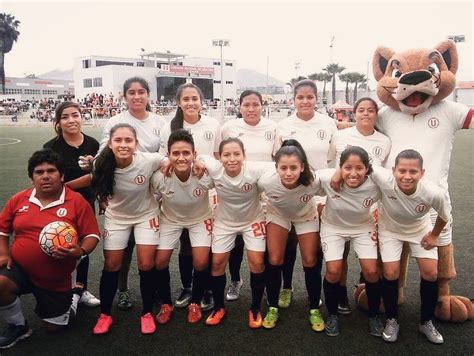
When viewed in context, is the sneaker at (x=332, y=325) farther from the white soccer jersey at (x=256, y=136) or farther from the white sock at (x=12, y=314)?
the white sock at (x=12, y=314)

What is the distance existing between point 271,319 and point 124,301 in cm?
137

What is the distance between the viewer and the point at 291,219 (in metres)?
3.74

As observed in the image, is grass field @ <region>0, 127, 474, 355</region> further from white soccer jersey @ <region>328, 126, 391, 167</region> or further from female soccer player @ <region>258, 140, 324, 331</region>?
white soccer jersey @ <region>328, 126, 391, 167</region>

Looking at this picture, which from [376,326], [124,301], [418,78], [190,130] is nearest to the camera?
[376,326]

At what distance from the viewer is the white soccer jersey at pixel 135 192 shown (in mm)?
3637

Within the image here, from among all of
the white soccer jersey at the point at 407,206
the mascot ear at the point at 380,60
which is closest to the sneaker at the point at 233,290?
the white soccer jersey at the point at 407,206

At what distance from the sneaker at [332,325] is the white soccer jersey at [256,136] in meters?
1.52

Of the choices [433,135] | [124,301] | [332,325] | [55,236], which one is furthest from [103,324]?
[433,135]

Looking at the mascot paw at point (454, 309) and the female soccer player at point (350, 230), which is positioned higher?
the female soccer player at point (350, 230)

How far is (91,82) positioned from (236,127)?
50588 mm

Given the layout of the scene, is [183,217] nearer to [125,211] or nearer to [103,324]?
[125,211]

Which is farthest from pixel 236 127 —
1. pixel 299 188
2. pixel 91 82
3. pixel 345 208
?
pixel 91 82

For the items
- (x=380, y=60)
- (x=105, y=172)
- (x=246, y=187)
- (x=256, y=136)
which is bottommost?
(x=246, y=187)

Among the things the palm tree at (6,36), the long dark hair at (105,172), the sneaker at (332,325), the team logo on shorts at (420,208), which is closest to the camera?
the team logo on shorts at (420,208)
